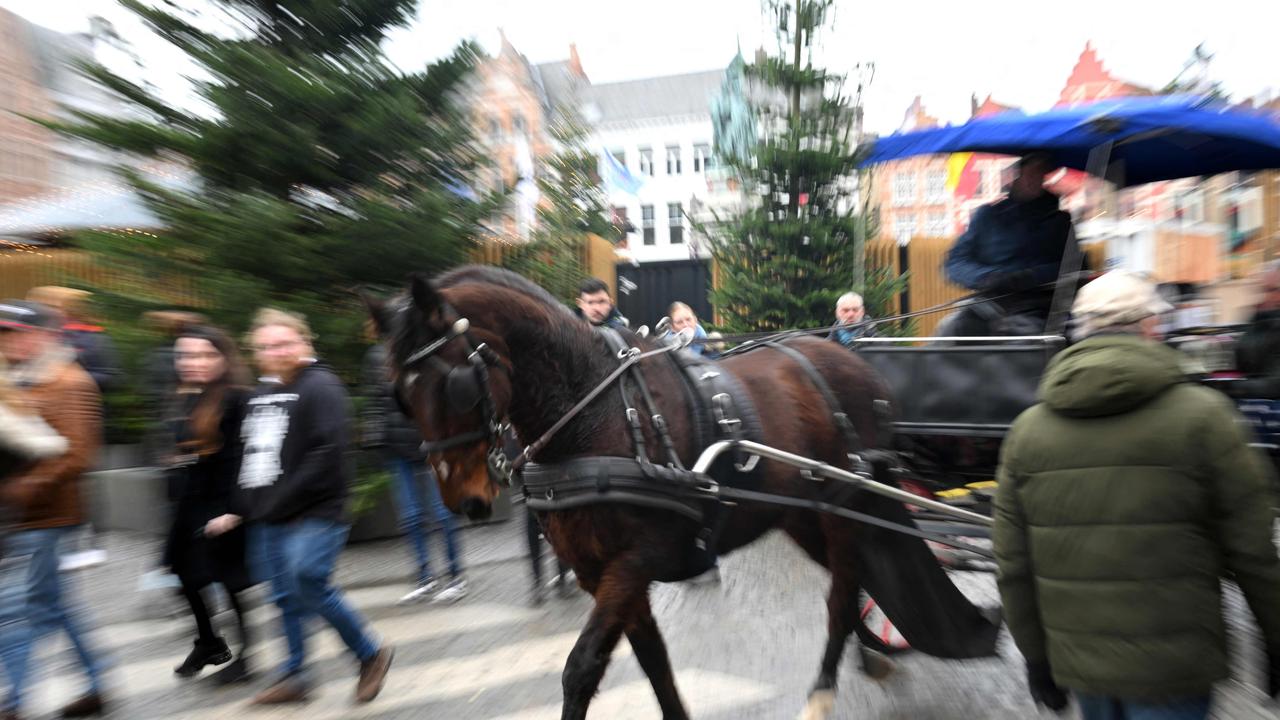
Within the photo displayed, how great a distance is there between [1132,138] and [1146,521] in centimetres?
260

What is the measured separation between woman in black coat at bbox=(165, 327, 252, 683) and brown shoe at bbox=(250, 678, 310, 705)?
1.63ft

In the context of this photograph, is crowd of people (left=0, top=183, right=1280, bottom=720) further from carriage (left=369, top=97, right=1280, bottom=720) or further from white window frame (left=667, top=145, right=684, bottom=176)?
white window frame (left=667, top=145, right=684, bottom=176)

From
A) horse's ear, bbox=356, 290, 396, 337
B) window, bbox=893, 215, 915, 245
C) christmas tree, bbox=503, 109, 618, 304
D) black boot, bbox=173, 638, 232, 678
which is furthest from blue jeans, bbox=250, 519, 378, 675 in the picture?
window, bbox=893, 215, 915, 245

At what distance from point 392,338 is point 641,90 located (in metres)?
58.4

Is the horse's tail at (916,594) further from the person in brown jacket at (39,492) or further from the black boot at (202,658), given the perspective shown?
the person in brown jacket at (39,492)

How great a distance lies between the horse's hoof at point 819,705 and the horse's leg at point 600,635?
1137 millimetres

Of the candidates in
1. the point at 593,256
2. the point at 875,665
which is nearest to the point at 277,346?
the point at 875,665

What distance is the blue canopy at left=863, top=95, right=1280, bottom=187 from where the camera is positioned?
12.9 ft

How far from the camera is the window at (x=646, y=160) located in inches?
2120

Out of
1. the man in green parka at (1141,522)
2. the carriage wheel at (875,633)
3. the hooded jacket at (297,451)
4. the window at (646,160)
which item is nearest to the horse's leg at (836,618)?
the carriage wheel at (875,633)

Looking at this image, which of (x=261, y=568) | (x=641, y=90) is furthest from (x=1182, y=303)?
(x=641, y=90)

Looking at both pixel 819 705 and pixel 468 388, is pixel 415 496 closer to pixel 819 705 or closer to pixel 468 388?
pixel 819 705

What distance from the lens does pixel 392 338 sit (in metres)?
2.88

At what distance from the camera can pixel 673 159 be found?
176ft
